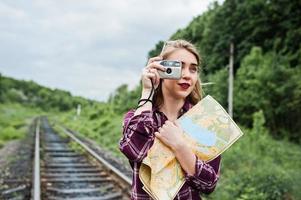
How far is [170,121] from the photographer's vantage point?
177 cm

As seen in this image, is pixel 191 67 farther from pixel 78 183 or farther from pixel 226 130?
pixel 78 183

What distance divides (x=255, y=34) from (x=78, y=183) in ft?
95.1

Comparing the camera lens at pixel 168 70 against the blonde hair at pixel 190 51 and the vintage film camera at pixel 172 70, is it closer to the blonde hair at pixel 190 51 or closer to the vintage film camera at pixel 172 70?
the vintage film camera at pixel 172 70

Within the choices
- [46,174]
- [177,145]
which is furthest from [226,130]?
[46,174]

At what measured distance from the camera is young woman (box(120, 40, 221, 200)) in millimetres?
1700

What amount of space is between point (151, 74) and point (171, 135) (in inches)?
11.0

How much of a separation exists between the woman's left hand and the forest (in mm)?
465

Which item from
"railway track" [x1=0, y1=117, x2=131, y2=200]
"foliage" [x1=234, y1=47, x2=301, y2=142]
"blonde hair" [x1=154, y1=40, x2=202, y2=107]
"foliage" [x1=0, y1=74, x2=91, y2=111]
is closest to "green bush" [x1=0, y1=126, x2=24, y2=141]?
"railway track" [x1=0, y1=117, x2=131, y2=200]

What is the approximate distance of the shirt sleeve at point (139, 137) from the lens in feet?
5.61

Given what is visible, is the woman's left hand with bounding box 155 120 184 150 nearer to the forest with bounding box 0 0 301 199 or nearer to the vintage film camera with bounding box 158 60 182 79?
the vintage film camera with bounding box 158 60 182 79

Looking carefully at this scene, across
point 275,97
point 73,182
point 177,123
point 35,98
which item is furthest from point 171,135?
point 35,98

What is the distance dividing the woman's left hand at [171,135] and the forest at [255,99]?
465 mm

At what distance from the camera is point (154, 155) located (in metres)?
1.69

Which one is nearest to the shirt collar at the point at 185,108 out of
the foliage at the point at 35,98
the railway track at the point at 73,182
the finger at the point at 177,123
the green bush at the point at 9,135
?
the finger at the point at 177,123
